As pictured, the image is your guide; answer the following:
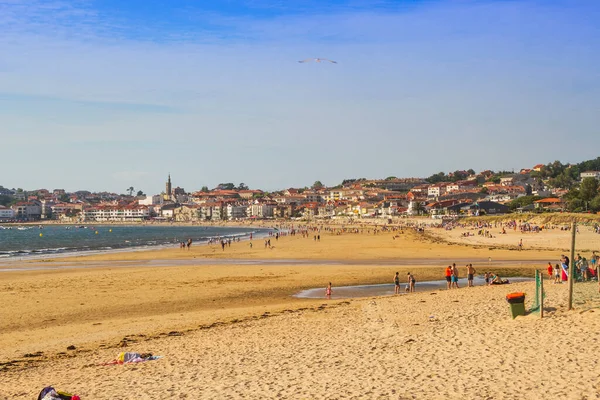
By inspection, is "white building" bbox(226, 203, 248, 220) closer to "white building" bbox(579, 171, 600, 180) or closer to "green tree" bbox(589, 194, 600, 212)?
"white building" bbox(579, 171, 600, 180)

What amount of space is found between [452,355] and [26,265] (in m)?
31.7

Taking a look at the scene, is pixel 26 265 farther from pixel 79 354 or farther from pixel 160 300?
pixel 79 354

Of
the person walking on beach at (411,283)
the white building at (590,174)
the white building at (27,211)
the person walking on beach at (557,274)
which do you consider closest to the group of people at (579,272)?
the person walking on beach at (557,274)

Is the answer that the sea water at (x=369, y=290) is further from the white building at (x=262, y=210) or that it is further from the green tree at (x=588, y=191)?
the white building at (x=262, y=210)

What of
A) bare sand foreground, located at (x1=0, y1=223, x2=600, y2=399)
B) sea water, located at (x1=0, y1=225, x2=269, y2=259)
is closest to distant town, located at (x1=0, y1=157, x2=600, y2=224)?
sea water, located at (x1=0, y1=225, x2=269, y2=259)

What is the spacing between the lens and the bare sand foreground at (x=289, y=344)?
8250mm

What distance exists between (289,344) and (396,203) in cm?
12085

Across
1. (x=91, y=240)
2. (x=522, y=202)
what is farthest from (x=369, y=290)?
(x=522, y=202)

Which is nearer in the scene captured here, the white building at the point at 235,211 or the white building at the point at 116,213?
the white building at the point at 235,211

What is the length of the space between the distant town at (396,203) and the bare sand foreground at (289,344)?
228 ft

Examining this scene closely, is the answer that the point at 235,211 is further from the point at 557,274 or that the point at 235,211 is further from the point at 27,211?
the point at 557,274

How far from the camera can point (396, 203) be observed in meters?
130

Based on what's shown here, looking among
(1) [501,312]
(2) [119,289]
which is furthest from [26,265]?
(1) [501,312]

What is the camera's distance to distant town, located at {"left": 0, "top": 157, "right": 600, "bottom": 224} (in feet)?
308
